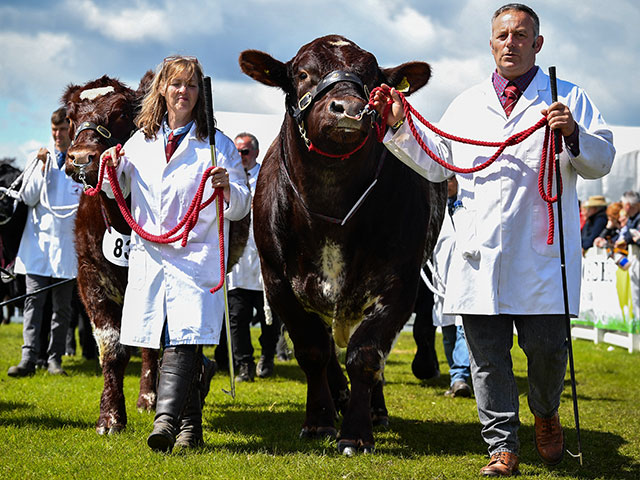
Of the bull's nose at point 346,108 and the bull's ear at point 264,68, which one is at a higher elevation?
the bull's ear at point 264,68

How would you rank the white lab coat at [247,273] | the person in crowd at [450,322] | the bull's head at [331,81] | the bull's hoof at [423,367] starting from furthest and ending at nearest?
the white lab coat at [247,273] → the bull's hoof at [423,367] → the person in crowd at [450,322] → the bull's head at [331,81]

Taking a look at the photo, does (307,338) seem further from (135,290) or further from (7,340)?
(7,340)

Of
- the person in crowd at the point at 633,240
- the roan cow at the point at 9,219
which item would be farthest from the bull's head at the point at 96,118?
the person in crowd at the point at 633,240

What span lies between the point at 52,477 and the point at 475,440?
2.82 m

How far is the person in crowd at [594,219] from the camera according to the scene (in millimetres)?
14789

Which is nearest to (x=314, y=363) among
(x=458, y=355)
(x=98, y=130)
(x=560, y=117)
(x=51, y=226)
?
(x=98, y=130)

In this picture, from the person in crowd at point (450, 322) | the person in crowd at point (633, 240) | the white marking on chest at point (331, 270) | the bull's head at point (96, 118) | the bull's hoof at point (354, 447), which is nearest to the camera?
the bull's hoof at point (354, 447)

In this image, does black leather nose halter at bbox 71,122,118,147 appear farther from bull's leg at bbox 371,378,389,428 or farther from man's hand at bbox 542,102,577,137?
man's hand at bbox 542,102,577,137

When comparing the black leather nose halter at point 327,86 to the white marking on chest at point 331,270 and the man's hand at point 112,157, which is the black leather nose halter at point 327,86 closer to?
the white marking on chest at point 331,270

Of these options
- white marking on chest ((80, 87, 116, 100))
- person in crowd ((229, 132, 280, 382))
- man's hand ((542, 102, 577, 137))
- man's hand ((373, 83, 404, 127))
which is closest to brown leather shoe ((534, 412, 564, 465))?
man's hand ((542, 102, 577, 137))

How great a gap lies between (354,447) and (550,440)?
1.10m

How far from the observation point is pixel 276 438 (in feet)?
18.3

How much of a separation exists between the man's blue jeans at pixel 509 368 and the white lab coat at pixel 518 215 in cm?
14

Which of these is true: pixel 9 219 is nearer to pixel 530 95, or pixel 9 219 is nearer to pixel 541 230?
pixel 530 95
